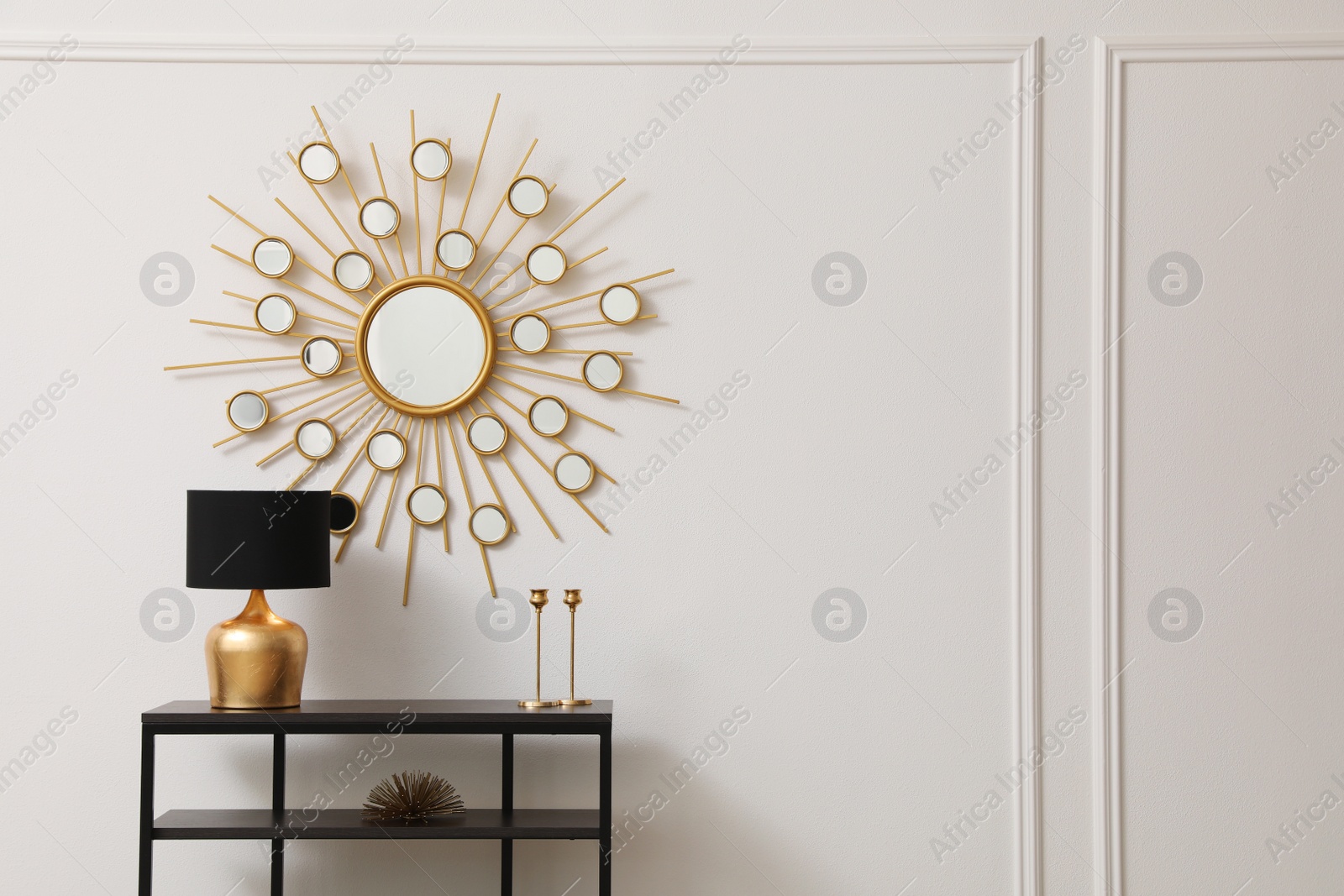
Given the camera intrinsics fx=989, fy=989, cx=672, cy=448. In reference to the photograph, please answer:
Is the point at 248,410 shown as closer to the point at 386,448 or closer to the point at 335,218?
the point at 386,448

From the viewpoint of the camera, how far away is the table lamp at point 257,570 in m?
1.96

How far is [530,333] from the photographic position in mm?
2322

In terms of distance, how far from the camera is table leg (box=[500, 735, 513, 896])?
7.06ft

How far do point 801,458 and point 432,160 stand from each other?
111cm

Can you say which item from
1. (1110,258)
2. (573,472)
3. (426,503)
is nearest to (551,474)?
(573,472)

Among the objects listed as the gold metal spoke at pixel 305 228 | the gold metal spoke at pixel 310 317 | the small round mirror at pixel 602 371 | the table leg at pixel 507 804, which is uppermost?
the gold metal spoke at pixel 305 228

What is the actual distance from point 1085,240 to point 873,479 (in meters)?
0.75

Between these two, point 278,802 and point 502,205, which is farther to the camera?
point 502,205

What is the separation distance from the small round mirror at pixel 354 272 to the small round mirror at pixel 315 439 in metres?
0.33

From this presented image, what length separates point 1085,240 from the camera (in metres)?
2.33

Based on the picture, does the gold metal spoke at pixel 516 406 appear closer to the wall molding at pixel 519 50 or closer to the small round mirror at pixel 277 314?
the small round mirror at pixel 277 314

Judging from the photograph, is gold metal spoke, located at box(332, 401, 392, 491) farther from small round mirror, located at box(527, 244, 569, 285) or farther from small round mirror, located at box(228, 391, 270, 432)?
small round mirror, located at box(527, 244, 569, 285)

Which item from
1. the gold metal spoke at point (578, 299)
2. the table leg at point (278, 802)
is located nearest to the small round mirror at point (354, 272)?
the gold metal spoke at point (578, 299)

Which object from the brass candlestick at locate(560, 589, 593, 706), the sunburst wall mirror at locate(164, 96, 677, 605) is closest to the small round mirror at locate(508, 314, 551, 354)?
the sunburst wall mirror at locate(164, 96, 677, 605)
